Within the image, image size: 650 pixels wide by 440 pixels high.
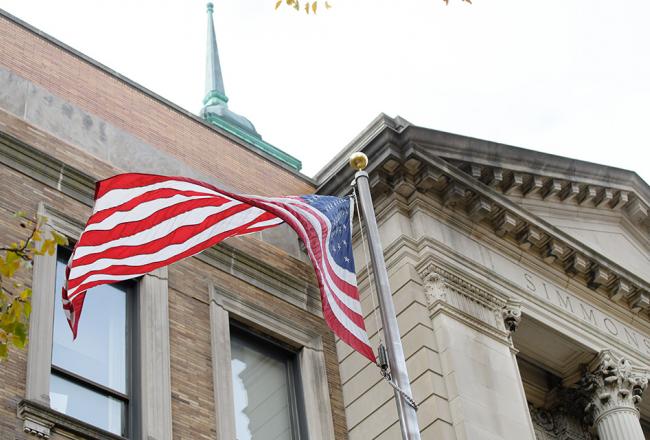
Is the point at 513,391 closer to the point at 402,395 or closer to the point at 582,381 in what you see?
the point at 582,381

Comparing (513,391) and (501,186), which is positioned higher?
(501,186)

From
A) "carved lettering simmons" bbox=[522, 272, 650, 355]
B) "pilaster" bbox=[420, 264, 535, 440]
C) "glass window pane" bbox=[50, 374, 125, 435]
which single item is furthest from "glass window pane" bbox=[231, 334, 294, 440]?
"carved lettering simmons" bbox=[522, 272, 650, 355]

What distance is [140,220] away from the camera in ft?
47.2

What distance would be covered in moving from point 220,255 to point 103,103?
9.87 feet

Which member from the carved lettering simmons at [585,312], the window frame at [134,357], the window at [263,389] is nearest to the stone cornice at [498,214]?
the carved lettering simmons at [585,312]

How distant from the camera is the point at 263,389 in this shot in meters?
19.6

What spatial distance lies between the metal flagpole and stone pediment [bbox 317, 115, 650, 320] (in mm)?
6314

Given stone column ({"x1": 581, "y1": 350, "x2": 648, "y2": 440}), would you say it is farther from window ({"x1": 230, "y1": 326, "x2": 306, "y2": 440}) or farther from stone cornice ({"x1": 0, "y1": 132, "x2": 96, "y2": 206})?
stone cornice ({"x1": 0, "y1": 132, "x2": 96, "y2": 206})

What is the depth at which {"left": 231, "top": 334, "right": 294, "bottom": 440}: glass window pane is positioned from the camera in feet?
62.2

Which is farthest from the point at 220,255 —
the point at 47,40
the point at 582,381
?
the point at 582,381

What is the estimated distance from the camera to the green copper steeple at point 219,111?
30797 millimetres

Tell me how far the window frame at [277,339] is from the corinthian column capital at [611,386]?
17.2 feet

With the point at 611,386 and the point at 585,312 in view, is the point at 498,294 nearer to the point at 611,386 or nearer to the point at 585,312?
the point at 585,312

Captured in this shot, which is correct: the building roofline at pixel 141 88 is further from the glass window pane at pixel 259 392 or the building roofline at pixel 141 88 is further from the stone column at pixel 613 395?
the stone column at pixel 613 395
